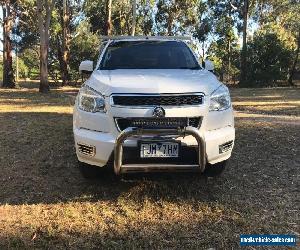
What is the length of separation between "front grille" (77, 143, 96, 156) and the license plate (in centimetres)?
53

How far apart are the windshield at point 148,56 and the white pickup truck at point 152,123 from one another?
3.06 feet

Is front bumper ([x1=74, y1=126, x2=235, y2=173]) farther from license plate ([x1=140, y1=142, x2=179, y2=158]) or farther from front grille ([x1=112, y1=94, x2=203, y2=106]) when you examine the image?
front grille ([x1=112, y1=94, x2=203, y2=106])

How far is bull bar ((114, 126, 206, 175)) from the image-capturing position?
454 cm

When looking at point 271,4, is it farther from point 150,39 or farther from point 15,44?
point 150,39

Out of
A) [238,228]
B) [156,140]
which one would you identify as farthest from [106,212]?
[238,228]

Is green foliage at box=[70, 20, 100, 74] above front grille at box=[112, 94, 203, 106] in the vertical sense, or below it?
below

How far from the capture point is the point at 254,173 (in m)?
6.21

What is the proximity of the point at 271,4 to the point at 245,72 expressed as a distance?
59.9ft

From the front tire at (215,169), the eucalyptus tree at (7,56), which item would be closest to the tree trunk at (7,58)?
the eucalyptus tree at (7,56)

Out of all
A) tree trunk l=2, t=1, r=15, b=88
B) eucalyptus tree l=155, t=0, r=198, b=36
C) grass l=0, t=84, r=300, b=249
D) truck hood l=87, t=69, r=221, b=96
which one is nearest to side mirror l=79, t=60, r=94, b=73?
truck hood l=87, t=69, r=221, b=96

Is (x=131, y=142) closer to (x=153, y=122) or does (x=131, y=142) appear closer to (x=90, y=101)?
(x=153, y=122)

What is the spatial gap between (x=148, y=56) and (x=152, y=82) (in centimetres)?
152

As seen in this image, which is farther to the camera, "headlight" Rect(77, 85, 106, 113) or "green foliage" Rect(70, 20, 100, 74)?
"green foliage" Rect(70, 20, 100, 74)

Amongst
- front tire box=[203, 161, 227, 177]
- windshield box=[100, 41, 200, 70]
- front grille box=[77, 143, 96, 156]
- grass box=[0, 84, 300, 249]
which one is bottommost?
grass box=[0, 84, 300, 249]
